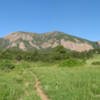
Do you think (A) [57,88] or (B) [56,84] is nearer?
(A) [57,88]

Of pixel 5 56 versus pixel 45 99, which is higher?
pixel 5 56

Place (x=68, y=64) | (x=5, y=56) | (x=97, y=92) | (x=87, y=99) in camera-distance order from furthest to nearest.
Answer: (x=5, y=56), (x=68, y=64), (x=97, y=92), (x=87, y=99)

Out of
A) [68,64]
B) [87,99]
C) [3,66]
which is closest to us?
[87,99]

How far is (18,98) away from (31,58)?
2602 inches

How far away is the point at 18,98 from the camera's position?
818 centimetres

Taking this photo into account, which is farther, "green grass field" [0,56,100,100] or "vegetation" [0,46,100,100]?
"vegetation" [0,46,100,100]

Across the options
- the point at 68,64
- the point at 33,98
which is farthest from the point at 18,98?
the point at 68,64

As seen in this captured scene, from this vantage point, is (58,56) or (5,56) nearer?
(58,56)

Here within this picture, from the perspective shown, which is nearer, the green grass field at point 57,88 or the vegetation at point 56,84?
the green grass field at point 57,88

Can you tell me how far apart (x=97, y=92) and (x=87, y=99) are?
204cm

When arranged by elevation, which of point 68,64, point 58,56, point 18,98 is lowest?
point 18,98

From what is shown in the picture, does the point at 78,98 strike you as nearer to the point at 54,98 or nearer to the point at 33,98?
the point at 54,98

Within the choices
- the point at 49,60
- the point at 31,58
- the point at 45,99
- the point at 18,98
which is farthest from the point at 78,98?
the point at 31,58

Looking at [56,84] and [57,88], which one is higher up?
[56,84]
